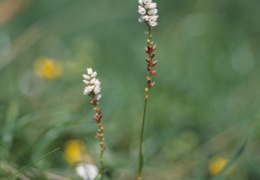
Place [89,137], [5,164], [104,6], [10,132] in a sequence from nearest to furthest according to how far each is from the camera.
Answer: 1. [5,164]
2. [10,132]
3. [89,137]
4. [104,6]

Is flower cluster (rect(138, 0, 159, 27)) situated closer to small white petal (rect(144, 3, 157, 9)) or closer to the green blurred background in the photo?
small white petal (rect(144, 3, 157, 9))

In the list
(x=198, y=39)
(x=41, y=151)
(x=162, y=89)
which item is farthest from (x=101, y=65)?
(x=41, y=151)

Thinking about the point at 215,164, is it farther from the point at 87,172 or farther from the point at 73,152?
the point at 87,172

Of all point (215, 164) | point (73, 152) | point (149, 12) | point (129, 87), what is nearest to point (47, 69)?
point (129, 87)

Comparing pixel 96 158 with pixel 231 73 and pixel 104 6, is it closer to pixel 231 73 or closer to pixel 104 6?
pixel 231 73

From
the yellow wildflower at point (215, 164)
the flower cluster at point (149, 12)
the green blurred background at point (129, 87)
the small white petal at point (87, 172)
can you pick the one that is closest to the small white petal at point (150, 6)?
the flower cluster at point (149, 12)

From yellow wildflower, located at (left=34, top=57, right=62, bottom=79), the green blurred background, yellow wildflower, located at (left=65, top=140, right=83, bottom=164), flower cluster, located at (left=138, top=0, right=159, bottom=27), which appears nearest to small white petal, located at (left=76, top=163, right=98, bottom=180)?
the green blurred background

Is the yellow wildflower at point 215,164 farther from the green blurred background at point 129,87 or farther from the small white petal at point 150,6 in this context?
the small white petal at point 150,6
